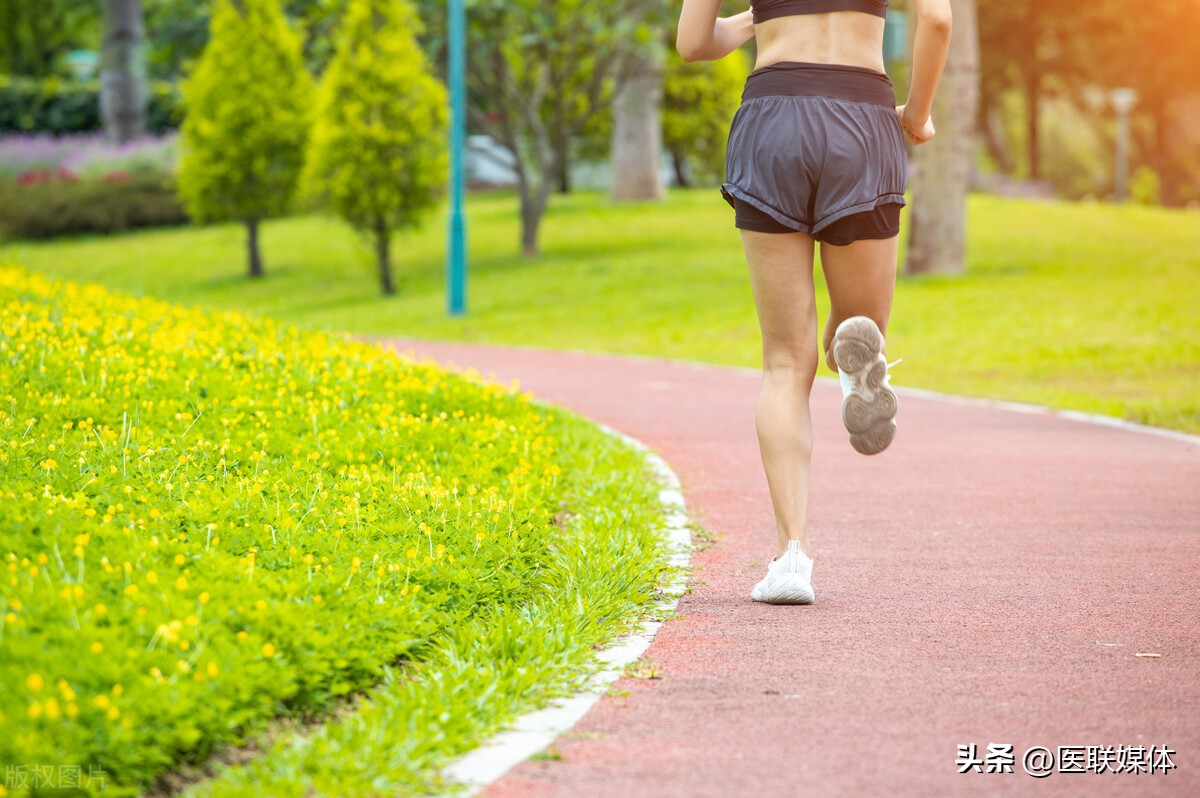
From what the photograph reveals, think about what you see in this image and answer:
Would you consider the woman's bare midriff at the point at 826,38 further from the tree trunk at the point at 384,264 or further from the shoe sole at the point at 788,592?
the tree trunk at the point at 384,264

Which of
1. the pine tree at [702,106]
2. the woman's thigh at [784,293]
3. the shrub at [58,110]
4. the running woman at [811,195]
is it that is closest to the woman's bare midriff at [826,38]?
the running woman at [811,195]

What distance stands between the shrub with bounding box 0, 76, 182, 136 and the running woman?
123ft

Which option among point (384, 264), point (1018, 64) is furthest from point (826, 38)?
point (1018, 64)

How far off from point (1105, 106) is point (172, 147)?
107 ft

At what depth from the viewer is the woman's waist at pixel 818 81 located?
4500 mm

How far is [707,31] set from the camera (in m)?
4.69

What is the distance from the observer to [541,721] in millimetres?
3557

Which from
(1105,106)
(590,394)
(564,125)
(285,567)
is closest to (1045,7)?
(1105,106)

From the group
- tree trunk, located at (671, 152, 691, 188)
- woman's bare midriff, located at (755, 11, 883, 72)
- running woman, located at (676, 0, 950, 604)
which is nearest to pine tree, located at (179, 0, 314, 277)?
tree trunk, located at (671, 152, 691, 188)

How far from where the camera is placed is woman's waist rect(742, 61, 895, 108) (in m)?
4.50

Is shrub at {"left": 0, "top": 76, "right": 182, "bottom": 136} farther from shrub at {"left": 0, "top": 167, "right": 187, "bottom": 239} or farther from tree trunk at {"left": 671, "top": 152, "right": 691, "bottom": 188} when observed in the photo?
tree trunk at {"left": 671, "top": 152, "right": 691, "bottom": 188}

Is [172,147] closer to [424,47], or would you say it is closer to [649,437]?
[424,47]

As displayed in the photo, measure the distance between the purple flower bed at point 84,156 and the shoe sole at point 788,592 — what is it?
30270 millimetres

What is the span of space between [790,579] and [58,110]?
130 ft
